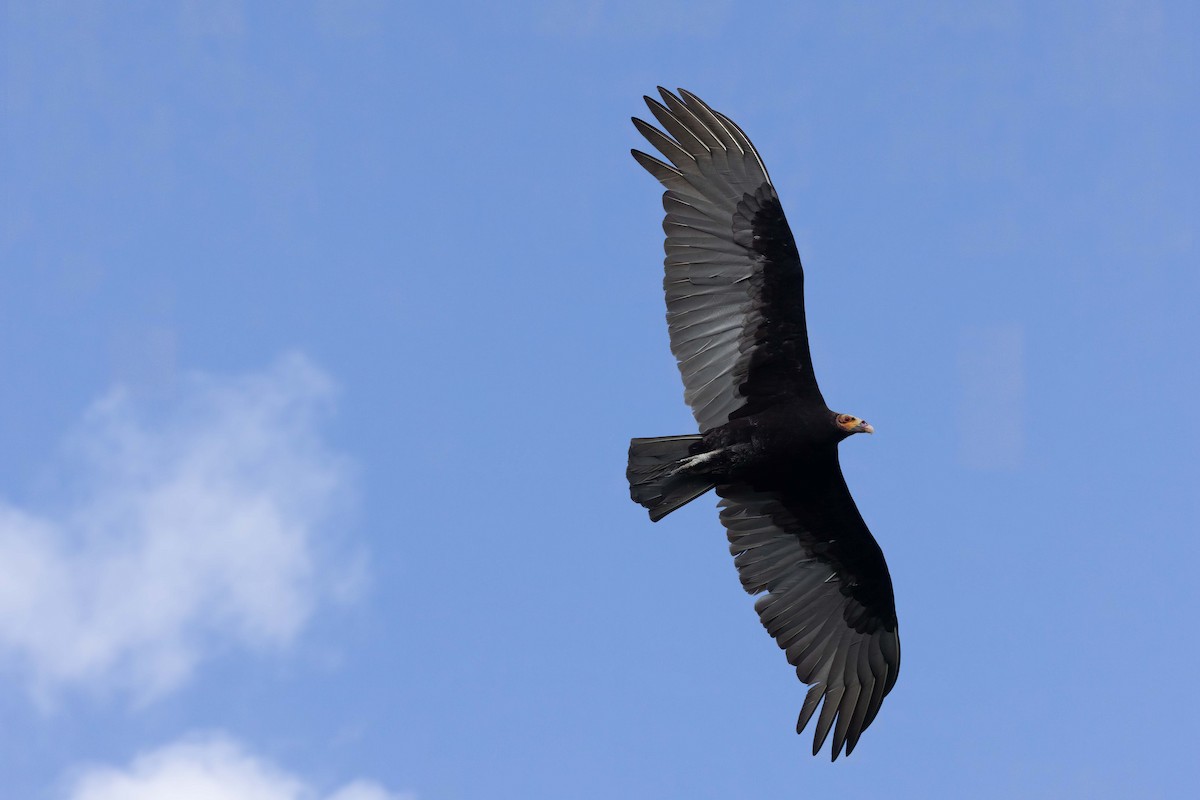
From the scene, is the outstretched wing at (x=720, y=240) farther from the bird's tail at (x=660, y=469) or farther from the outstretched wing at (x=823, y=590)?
the outstretched wing at (x=823, y=590)

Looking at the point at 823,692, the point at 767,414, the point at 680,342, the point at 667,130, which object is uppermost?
the point at 667,130

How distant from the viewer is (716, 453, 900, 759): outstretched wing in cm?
1133

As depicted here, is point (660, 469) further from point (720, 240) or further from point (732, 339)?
point (720, 240)

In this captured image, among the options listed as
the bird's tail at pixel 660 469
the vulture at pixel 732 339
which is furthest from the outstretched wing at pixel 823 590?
the bird's tail at pixel 660 469

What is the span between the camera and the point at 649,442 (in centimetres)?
1059

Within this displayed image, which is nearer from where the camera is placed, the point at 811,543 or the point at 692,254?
the point at 692,254

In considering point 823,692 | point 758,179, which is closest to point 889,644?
point 823,692

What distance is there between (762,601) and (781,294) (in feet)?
8.83

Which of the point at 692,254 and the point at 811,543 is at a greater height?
the point at 692,254

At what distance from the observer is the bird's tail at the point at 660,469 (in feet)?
34.7

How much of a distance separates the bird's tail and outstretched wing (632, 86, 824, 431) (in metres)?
0.77

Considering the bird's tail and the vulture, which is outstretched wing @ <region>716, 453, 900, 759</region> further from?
the bird's tail

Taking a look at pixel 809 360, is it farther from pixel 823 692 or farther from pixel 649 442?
pixel 823 692

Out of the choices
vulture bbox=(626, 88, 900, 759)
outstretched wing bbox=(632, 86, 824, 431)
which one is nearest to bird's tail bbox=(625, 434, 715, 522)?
vulture bbox=(626, 88, 900, 759)
